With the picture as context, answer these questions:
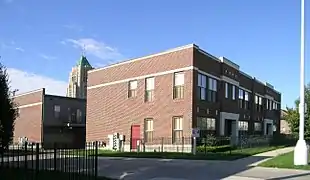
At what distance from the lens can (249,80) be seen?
47375mm

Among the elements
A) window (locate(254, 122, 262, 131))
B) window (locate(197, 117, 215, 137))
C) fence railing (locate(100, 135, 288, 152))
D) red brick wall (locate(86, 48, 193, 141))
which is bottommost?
fence railing (locate(100, 135, 288, 152))

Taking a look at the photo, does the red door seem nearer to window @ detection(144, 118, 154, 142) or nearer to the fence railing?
the fence railing

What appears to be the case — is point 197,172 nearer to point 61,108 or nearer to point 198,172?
point 198,172

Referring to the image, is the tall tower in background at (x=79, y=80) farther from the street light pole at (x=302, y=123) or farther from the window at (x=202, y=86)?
the street light pole at (x=302, y=123)

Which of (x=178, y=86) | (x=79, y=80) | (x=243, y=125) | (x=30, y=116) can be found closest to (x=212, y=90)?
(x=178, y=86)

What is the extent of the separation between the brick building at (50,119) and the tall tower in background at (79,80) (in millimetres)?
35986

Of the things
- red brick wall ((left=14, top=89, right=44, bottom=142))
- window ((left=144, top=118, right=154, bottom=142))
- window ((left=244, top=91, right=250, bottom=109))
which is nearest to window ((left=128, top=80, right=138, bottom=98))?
window ((left=144, top=118, right=154, bottom=142))

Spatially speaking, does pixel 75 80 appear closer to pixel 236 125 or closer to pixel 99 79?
pixel 99 79

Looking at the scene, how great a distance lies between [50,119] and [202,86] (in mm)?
26298

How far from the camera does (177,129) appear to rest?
3319 centimetres

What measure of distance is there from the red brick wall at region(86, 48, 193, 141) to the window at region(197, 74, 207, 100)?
142 centimetres

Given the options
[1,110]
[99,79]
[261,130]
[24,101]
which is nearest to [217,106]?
[99,79]

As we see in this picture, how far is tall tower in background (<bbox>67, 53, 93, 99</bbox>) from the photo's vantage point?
314ft

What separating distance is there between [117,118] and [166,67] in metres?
7.86
